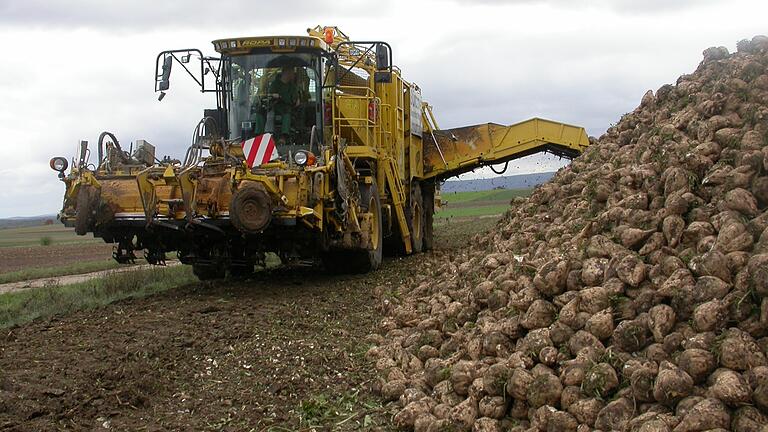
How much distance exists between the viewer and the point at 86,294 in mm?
11000

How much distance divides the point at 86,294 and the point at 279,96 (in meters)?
3.73

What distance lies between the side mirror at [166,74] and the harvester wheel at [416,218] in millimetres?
5137

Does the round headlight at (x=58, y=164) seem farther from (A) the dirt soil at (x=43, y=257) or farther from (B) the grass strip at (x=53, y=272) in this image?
(A) the dirt soil at (x=43, y=257)

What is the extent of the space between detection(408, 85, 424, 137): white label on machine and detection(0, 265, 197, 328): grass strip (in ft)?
15.1

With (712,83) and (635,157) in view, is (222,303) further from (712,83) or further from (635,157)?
(712,83)

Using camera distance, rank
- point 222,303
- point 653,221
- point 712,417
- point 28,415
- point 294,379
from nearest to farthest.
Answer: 1. point 712,417
2. point 28,415
3. point 653,221
4. point 294,379
5. point 222,303

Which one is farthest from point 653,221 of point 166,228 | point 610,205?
point 166,228

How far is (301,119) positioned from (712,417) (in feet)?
25.4

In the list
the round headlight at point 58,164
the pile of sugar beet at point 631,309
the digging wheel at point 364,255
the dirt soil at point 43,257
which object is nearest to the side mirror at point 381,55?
the digging wheel at point 364,255

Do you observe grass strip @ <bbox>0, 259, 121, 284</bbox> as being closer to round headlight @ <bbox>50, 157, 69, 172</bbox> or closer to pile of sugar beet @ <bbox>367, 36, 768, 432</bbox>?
round headlight @ <bbox>50, 157, 69, 172</bbox>

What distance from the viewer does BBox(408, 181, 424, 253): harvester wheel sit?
14.1 metres

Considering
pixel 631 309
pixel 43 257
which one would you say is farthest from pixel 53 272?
pixel 631 309

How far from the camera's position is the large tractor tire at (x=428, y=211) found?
15.4 m

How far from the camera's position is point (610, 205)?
20.7 ft
